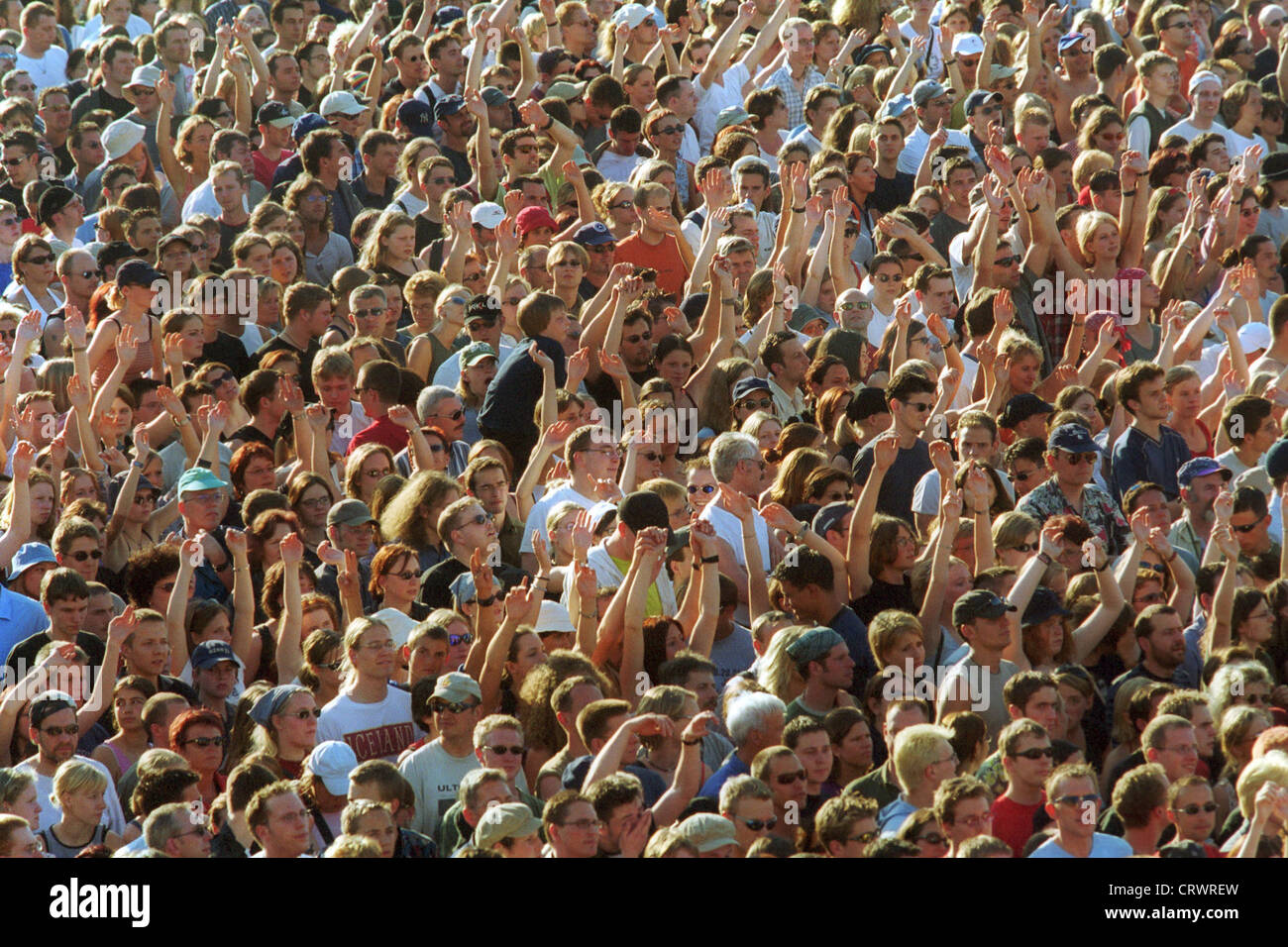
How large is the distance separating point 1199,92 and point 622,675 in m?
6.41

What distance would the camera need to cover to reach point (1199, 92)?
1295cm

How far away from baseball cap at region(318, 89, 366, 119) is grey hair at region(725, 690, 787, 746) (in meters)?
6.64

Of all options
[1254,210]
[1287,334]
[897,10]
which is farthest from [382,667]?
[897,10]

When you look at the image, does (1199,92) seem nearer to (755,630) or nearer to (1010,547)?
(1010,547)

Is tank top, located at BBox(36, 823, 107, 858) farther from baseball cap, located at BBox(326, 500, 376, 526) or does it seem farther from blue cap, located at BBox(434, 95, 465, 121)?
blue cap, located at BBox(434, 95, 465, 121)

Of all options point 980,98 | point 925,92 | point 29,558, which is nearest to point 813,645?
point 29,558

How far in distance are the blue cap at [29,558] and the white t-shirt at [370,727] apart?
1.67 meters

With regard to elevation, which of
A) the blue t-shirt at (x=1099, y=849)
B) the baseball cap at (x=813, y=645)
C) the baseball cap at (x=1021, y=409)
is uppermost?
the baseball cap at (x=1021, y=409)

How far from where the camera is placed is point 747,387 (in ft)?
33.4

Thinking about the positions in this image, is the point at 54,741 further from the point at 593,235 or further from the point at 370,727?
the point at 593,235

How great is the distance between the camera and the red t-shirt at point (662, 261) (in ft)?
37.9

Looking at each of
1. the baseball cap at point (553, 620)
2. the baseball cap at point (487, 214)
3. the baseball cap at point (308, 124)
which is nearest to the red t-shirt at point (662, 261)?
the baseball cap at point (487, 214)

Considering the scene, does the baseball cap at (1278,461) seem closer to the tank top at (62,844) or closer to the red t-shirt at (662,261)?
the red t-shirt at (662,261)

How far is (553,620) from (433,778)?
106 centimetres
